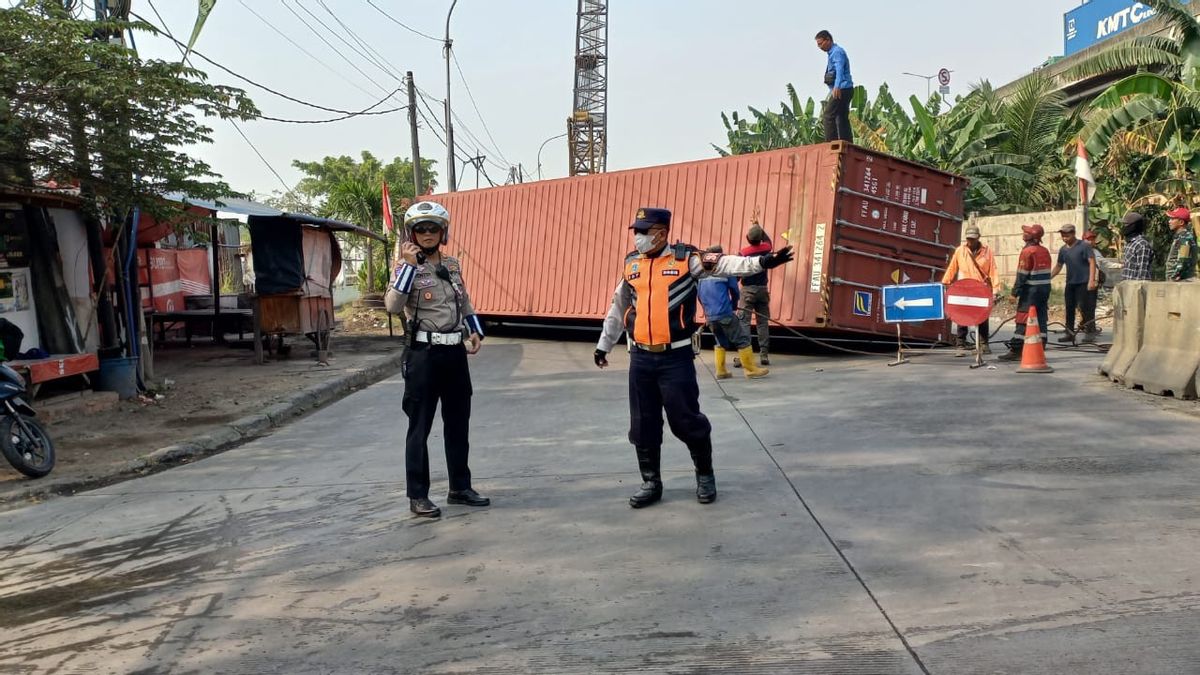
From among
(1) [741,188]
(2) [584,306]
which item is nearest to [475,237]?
(2) [584,306]

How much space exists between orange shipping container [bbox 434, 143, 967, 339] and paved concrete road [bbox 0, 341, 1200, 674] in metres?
5.31

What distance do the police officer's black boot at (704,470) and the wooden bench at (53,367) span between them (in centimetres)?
693

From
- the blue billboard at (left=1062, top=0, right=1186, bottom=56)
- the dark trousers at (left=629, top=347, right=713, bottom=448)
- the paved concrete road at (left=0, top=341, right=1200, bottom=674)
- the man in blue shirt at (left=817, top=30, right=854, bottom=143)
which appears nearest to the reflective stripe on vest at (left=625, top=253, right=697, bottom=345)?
the dark trousers at (left=629, top=347, right=713, bottom=448)

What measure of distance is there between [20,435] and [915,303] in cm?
958

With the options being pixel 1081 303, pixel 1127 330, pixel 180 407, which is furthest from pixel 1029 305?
pixel 180 407

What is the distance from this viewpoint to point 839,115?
14.0 m

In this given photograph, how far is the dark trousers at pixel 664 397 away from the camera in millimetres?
5477

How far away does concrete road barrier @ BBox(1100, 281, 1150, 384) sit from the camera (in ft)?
30.7

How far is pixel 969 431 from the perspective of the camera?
7277 millimetres

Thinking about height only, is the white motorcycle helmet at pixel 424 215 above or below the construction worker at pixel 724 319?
above

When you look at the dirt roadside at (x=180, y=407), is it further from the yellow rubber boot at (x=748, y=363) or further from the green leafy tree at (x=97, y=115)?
the yellow rubber boot at (x=748, y=363)

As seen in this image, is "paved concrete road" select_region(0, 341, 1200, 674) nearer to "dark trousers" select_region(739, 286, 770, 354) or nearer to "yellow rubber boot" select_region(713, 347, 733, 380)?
"yellow rubber boot" select_region(713, 347, 733, 380)

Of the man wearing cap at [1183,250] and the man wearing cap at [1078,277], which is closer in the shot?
the man wearing cap at [1183,250]

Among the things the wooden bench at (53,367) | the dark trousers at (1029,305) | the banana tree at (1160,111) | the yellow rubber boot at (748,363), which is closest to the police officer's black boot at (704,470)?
the yellow rubber boot at (748,363)
